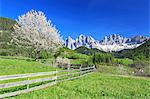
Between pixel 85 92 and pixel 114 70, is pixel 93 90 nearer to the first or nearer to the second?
pixel 85 92

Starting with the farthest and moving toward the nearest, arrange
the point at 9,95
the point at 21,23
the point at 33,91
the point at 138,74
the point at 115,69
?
the point at 21,23 → the point at 115,69 → the point at 138,74 → the point at 33,91 → the point at 9,95

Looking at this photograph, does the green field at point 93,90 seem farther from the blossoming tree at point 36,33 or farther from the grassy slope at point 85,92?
the blossoming tree at point 36,33

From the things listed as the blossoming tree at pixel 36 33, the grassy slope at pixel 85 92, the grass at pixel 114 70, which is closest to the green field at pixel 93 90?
the grassy slope at pixel 85 92

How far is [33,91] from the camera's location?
13.7 m

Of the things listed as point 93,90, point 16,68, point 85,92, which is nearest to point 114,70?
point 16,68

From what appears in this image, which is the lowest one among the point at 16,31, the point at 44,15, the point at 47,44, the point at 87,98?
the point at 87,98

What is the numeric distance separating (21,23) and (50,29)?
25.8 feet

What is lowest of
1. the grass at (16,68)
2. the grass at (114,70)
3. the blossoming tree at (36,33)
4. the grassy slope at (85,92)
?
the grassy slope at (85,92)

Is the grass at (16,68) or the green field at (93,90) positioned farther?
the grass at (16,68)

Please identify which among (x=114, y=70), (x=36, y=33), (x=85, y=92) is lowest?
(x=85, y=92)

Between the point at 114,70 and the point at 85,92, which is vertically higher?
the point at 114,70

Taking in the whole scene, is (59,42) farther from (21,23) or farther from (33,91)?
(33,91)

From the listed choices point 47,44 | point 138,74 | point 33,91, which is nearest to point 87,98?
point 33,91

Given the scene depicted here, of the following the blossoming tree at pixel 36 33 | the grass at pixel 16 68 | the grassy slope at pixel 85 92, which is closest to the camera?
the grassy slope at pixel 85 92
